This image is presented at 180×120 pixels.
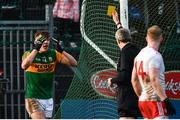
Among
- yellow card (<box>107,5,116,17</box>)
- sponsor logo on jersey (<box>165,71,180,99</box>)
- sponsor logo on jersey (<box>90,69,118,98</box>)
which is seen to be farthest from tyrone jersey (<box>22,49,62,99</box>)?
sponsor logo on jersey (<box>165,71,180,99</box>)

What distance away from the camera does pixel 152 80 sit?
29.1ft

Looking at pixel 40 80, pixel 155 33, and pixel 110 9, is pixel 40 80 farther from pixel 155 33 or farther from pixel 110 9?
pixel 155 33

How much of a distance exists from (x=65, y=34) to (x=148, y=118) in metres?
6.47

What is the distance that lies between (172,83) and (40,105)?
2699mm

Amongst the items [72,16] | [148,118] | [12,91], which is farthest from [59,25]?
[148,118]

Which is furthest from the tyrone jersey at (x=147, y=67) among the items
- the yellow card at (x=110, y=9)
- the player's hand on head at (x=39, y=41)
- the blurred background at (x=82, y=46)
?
the blurred background at (x=82, y=46)

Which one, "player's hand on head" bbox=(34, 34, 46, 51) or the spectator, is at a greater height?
the spectator

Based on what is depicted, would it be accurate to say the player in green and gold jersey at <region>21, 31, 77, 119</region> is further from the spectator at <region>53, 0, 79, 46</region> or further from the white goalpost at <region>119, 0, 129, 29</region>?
the spectator at <region>53, 0, 79, 46</region>

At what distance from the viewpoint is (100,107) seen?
1276 centimetres

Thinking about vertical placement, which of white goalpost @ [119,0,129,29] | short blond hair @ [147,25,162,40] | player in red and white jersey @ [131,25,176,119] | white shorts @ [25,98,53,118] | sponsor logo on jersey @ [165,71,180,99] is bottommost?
white shorts @ [25,98,53,118]

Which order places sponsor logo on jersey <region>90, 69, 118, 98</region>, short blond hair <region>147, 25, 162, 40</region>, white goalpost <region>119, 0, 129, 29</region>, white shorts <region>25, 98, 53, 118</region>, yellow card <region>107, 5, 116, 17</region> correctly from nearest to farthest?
1. short blond hair <region>147, 25, 162, 40</region>
2. white goalpost <region>119, 0, 129, 29</region>
3. white shorts <region>25, 98, 53, 118</region>
4. yellow card <region>107, 5, 116, 17</region>
5. sponsor logo on jersey <region>90, 69, 118, 98</region>

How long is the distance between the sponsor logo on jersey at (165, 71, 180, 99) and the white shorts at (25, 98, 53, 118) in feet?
7.91

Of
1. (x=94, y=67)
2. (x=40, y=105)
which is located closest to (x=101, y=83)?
(x=94, y=67)

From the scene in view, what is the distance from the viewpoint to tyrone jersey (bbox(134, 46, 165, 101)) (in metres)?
8.95
